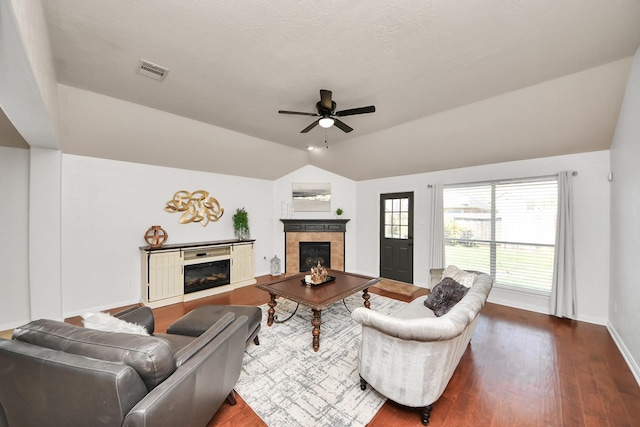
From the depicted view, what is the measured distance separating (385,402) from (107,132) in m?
4.68

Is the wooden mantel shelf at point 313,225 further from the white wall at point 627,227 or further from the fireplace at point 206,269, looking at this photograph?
the white wall at point 627,227

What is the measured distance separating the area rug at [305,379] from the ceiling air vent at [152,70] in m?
3.11

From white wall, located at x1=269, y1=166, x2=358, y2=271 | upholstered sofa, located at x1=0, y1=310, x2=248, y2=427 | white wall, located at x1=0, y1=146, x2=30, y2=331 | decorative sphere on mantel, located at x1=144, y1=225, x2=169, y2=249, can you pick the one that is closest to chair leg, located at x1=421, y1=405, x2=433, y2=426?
upholstered sofa, located at x1=0, y1=310, x2=248, y2=427

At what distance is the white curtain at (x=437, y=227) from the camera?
4.77 metres

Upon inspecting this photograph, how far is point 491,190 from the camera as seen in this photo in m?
4.27

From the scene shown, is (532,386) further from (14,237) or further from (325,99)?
(14,237)

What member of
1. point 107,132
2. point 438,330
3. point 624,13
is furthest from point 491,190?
point 107,132

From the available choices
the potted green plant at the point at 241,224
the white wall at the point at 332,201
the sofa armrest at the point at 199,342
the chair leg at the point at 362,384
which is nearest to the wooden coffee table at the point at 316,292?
the chair leg at the point at 362,384

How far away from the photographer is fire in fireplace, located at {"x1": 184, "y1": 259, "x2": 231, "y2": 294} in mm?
4336

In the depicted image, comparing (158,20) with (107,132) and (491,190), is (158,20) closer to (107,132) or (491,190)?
(107,132)

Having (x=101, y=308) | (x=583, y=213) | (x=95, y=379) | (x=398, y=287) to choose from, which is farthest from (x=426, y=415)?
(x=101, y=308)

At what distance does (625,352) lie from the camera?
2549 millimetres

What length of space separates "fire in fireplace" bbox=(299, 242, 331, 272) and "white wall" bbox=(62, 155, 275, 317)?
2.49 m

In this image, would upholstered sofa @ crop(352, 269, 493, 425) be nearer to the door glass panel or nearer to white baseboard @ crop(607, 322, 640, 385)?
white baseboard @ crop(607, 322, 640, 385)
